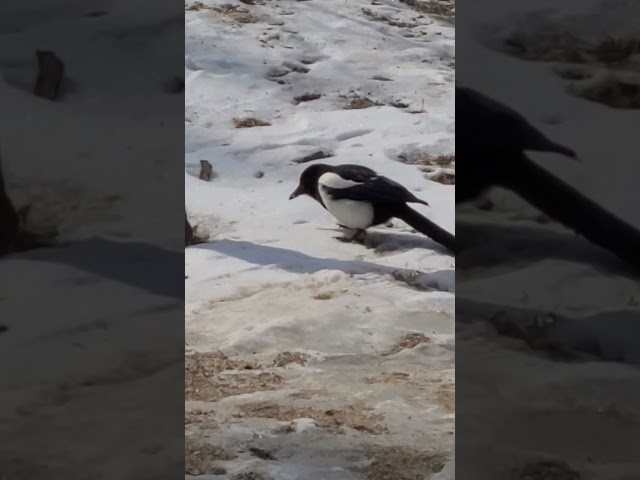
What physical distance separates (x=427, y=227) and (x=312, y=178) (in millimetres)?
733

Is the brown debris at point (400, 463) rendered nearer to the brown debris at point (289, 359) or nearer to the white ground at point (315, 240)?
the white ground at point (315, 240)

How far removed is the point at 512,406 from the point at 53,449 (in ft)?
2.34

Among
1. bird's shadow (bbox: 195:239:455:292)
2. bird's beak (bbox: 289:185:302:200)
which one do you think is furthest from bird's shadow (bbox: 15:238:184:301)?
bird's beak (bbox: 289:185:302:200)

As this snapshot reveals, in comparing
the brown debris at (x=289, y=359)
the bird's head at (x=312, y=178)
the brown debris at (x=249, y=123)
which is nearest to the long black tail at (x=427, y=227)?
the bird's head at (x=312, y=178)

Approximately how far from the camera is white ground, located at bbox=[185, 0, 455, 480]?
304cm

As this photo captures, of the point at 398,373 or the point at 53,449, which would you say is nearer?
the point at 53,449

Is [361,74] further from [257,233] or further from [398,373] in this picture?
[398,373]

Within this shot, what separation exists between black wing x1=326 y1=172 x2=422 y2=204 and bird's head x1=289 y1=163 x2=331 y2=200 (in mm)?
220

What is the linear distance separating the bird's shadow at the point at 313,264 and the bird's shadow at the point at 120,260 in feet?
9.13

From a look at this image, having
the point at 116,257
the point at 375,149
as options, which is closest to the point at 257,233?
the point at 375,149

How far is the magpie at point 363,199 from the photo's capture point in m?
4.65

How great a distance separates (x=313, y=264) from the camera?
440 cm

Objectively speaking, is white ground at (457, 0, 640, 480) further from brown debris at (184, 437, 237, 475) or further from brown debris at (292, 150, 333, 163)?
brown debris at (292, 150, 333, 163)

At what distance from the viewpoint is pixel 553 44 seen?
146 cm
